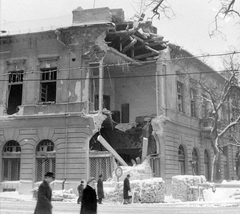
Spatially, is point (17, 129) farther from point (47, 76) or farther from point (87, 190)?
point (87, 190)

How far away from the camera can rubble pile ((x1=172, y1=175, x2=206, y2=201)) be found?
19641 mm

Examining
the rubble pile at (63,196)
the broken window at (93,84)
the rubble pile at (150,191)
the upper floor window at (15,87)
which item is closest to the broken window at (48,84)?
the upper floor window at (15,87)

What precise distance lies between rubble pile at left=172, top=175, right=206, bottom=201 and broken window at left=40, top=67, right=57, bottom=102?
11089mm

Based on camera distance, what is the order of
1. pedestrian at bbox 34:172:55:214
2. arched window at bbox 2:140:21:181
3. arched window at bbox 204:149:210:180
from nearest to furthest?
pedestrian at bbox 34:172:55:214 → arched window at bbox 2:140:21:181 → arched window at bbox 204:149:210:180

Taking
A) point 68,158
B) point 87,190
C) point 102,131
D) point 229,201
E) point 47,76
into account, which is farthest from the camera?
point 102,131

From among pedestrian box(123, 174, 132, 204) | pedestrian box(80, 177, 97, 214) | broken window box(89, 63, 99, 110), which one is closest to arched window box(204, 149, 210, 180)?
broken window box(89, 63, 99, 110)

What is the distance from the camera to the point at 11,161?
2520 centimetres

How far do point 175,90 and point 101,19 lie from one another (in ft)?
27.8

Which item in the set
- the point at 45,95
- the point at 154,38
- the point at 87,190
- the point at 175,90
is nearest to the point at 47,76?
the point at 45,95

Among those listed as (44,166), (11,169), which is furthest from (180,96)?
(11,169)

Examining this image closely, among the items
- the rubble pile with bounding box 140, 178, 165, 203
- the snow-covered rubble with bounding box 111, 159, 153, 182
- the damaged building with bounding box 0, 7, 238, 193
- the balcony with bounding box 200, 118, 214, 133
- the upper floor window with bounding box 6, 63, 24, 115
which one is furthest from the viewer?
the balcony with bounding box 200, 118, 214, 133

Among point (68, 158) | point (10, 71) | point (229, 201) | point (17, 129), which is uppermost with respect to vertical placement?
point (10, 71)

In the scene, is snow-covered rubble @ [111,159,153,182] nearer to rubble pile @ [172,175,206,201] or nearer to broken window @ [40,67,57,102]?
rubble pile @ [172,175,206,201]

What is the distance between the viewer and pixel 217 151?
26.8m
